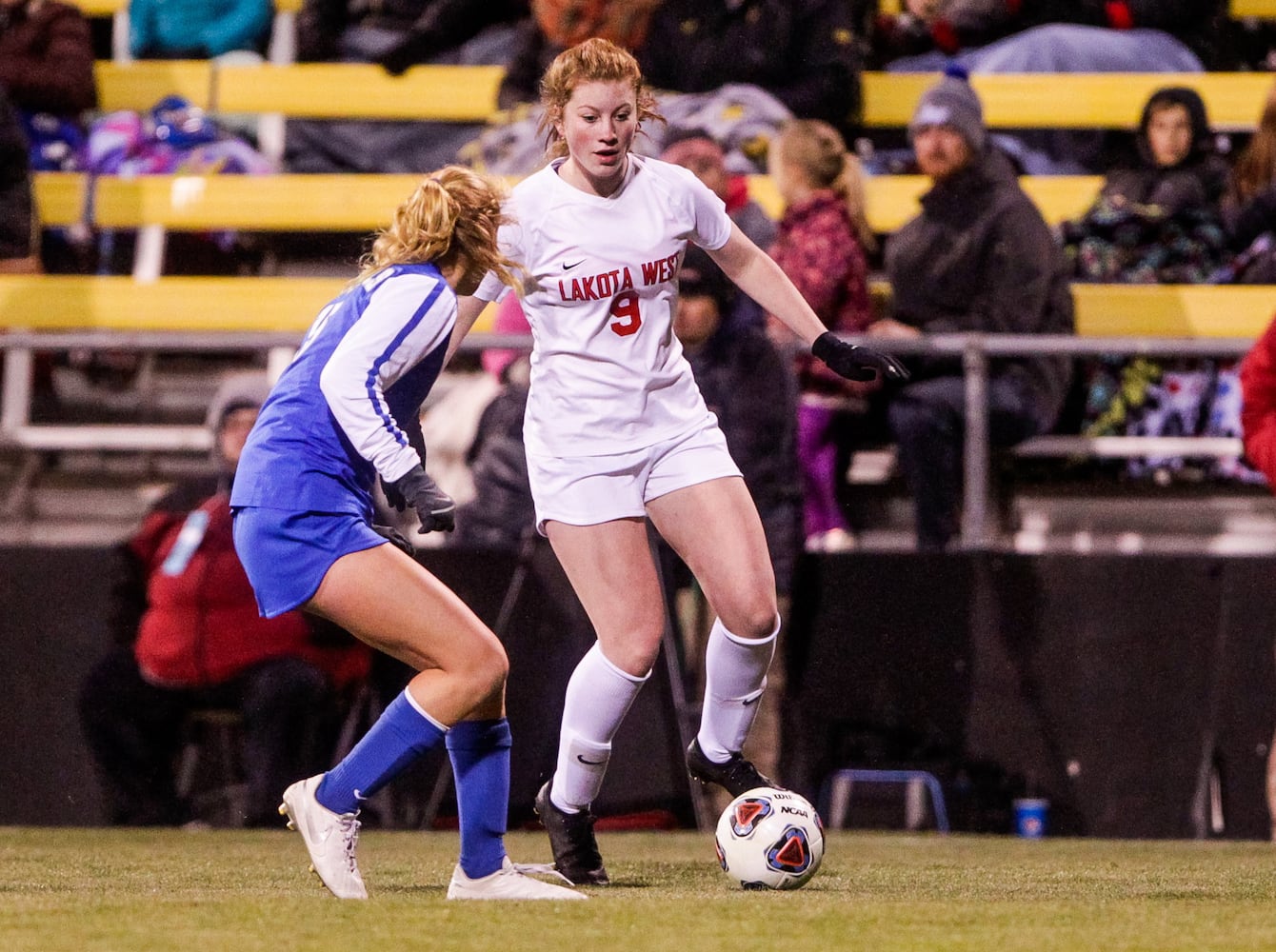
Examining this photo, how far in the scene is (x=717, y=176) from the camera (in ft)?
24.9

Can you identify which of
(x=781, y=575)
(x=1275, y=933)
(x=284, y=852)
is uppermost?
(x=1275, y=933)

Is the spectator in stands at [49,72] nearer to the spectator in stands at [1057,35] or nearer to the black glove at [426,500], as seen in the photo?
the spectator in stands at [1057,35]

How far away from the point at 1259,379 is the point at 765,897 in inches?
112

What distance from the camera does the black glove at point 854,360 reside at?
5086 mm

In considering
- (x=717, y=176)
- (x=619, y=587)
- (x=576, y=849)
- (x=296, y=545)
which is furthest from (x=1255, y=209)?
(x=296, y=545)

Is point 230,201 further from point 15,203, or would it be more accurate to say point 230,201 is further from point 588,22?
point 588,22

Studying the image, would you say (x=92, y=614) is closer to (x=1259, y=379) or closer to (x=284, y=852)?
(x=284, y=852)

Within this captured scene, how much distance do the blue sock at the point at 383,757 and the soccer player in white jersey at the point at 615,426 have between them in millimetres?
665

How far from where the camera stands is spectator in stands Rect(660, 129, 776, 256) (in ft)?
24.8

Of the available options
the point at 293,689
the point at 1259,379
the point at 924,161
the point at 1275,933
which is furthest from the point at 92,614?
the point at 1275,933

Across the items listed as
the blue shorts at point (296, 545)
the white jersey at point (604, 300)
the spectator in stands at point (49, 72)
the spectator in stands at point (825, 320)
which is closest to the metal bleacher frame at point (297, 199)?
the spectator in stands at point (49, 72)

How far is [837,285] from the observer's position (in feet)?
25.5

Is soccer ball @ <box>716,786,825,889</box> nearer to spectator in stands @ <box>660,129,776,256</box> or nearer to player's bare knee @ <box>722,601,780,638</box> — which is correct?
player's bare knee @ <box>722,601,780,638</box>

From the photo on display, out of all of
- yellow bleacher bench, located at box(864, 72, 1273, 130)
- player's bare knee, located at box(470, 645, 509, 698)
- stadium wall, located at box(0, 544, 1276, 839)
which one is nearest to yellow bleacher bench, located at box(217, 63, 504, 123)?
yellow bleacher bench, located at box(864, 72, 1273, 130)
